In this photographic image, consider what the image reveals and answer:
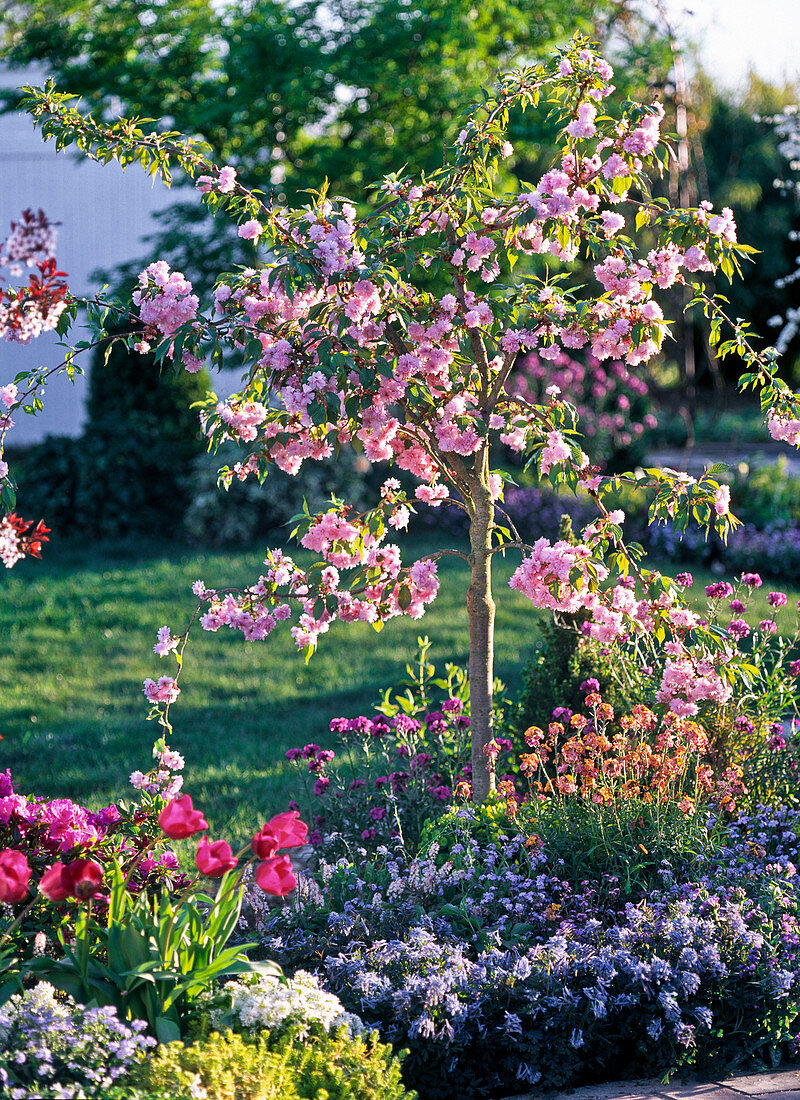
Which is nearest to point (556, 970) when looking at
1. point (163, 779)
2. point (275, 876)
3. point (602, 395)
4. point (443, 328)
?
point (275, 876)

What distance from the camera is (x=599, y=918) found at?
2.92m

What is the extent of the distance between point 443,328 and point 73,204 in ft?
46.1

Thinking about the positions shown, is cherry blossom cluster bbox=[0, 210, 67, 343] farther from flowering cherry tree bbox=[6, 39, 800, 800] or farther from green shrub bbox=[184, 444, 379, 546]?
green shrub bbox=[184, 444, 379, 546]

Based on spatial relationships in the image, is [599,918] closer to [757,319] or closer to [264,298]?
[264,298]

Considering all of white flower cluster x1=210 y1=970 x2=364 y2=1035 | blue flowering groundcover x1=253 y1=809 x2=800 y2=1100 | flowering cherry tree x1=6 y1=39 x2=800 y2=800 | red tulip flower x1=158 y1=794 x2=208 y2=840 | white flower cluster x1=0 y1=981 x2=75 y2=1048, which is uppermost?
flowering cherry tree x1=6 y1=39 x2=800 y2=800

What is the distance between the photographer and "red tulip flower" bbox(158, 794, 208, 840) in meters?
2.04

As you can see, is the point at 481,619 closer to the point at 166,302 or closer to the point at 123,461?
the point at 166,302

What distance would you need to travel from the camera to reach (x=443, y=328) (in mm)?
2932

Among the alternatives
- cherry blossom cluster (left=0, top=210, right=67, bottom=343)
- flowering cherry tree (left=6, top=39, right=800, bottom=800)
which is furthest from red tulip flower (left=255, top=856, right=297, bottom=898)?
cherry blossom cluster (left=0, top=210, right=67, bottom=343)

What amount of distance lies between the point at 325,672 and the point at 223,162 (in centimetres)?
610

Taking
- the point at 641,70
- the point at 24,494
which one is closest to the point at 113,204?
the point at 24,494

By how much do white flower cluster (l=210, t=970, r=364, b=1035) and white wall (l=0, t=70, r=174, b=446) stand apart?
13.9 metres

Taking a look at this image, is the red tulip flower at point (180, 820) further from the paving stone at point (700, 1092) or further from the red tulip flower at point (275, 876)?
the paving stone at point (700, 1092)

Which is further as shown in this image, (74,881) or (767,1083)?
(767,1083)
